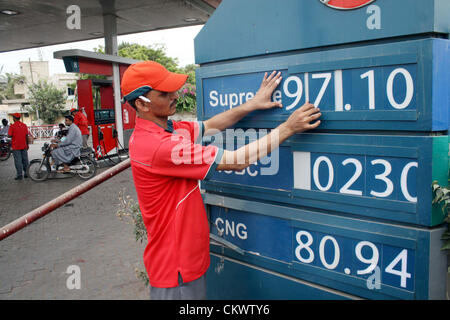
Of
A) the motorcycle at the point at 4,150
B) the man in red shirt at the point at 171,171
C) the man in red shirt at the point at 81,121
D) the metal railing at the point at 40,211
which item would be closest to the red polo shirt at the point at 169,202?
the man in red shirt at the point at 171,171

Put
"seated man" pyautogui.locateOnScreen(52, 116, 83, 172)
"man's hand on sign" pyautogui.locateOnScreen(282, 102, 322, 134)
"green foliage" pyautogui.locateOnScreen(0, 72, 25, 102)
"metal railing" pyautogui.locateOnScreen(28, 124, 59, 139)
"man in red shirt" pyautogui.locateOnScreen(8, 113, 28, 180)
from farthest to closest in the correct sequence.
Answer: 1. "green foliage" pyautogui.locateOnScreen(0, 72, 25, 102)
2. "metal railing" pyautogui.locateOnScreen(28, 124, 59, 139)
3. "man in red shirt" pyautogui.locateOnScreen(8, 113, 28, 180)
4. "seated man" pyautogui.locateOnScreen(52, 116, 83, 172)
5. "man's hand on sign" pyautogui.locateOnScreen(282, 102, 322, 134)

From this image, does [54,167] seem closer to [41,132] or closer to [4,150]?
[4,150]

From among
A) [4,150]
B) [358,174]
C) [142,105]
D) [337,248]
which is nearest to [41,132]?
[4,150]

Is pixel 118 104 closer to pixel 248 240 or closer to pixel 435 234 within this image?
pixel 248 240

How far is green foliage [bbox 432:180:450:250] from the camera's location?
151 centimetres

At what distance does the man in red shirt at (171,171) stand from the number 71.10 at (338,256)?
1.63 ft

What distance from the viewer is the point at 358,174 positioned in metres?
1.75

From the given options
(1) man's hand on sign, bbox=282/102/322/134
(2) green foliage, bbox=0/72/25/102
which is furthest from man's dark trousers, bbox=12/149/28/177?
(2) green foliage, bbox=0/72/25/102

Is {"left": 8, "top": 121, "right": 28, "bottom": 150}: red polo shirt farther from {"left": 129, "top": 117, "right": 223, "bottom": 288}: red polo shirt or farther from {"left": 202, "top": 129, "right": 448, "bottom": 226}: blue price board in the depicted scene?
{"left": 202, "top": 129, "right": 448, "bottom": 226}: blue price board

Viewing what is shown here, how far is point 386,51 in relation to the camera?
1.61 metres

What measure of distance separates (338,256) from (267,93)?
875 millimetres

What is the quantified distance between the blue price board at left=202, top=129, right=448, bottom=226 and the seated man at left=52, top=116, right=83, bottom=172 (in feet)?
27.9

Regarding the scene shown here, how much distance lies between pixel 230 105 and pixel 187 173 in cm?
55
